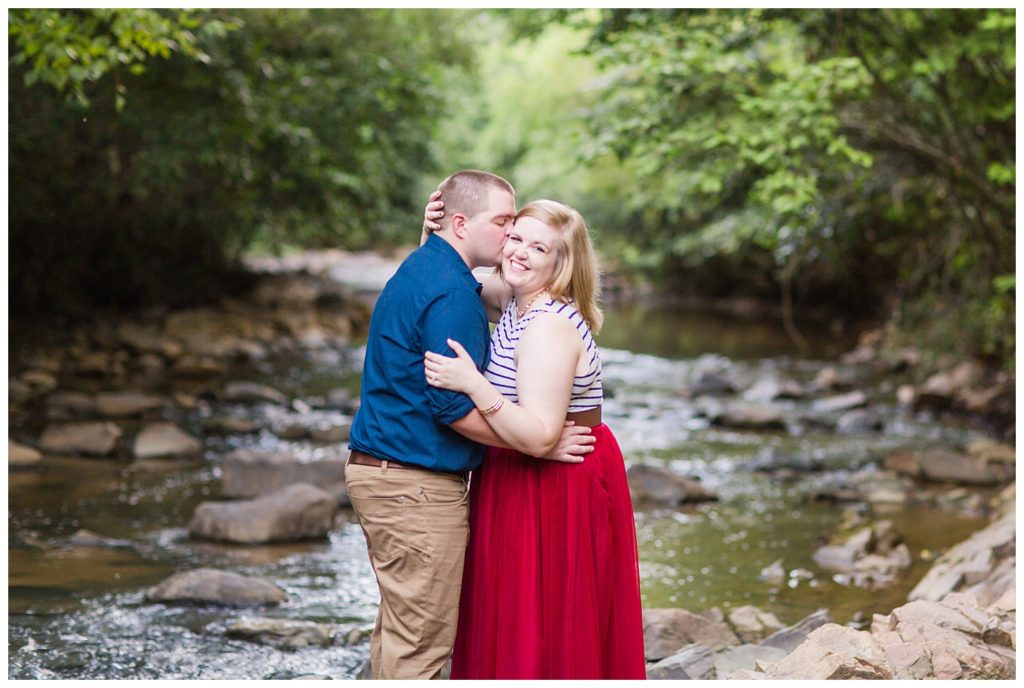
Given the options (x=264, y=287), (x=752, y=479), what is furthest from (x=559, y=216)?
(x=264, y=287)

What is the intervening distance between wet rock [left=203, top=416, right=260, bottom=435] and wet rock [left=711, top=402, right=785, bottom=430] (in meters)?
5.57

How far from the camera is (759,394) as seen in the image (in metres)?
16.1

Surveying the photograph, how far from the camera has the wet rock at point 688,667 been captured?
4.78m

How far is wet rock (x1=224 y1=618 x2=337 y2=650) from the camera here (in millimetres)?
5805

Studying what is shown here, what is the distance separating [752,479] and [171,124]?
25.0ft

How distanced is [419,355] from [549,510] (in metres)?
0.69

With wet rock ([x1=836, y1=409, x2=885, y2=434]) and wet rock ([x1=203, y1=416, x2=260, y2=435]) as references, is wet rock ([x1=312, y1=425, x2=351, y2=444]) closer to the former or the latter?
wet rock ([x1=203, y1=416, x2=260, y2=435])

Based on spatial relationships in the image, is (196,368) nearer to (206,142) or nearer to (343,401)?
(343,401)

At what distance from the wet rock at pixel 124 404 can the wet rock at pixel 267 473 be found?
3635 mm

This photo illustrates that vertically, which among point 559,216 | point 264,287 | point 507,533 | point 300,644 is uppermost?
point 264,287

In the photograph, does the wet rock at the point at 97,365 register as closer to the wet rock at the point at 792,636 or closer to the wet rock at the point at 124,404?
the wet rock at the point at 124,404

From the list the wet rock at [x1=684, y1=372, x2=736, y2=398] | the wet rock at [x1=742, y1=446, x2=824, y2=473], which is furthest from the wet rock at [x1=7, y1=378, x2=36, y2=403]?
the wet rock at [x1=684, y1=372, x2=736, y2=398]

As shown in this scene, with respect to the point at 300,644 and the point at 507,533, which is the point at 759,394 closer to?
the point at 300,644

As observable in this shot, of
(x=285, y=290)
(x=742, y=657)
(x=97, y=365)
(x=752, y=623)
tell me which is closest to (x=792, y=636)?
(x=742, y=657)
